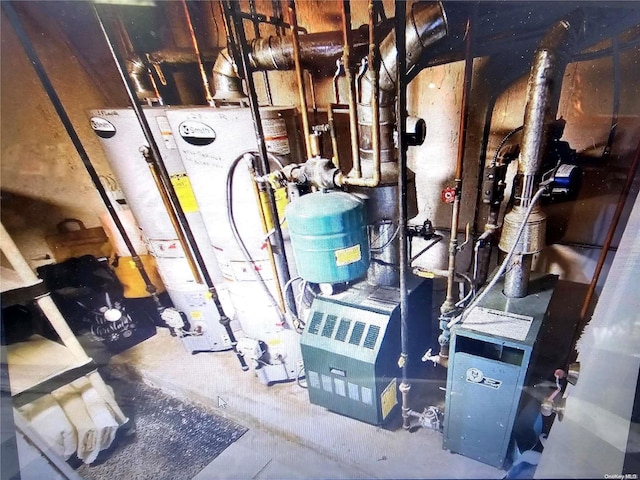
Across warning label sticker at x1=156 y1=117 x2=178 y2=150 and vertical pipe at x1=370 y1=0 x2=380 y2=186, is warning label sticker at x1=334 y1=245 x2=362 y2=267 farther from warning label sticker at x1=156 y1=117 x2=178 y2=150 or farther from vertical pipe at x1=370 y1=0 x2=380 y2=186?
warning label sticker at x1=156 y1=117 x2=178 y2=150

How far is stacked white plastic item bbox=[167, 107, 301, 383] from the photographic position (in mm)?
1419

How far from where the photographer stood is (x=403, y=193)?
3.75 feet

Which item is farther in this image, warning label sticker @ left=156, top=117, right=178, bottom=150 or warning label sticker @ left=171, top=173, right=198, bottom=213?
warning label sticker @ left=171, top=173, right=198, bottom=213

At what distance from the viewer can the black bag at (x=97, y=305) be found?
1.53 m

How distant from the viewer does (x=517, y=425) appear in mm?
1267

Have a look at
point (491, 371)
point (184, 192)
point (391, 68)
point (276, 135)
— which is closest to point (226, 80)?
point (276, 135)

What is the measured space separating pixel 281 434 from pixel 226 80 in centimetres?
203

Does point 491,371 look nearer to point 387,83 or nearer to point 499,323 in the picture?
point 499,323

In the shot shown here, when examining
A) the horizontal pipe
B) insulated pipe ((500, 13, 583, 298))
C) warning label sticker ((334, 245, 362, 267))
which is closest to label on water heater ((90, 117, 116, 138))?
the horizontal pipe

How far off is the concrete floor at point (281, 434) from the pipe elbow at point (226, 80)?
6.02ft

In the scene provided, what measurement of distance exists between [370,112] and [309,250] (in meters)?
0.64

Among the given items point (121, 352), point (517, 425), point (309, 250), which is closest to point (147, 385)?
point (121, 352)

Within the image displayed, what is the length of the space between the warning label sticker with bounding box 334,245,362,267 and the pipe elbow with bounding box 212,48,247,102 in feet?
3.56

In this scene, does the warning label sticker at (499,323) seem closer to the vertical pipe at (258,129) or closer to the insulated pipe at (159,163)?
the vertical pipe at (258,129)
